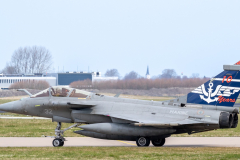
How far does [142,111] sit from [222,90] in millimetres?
3320

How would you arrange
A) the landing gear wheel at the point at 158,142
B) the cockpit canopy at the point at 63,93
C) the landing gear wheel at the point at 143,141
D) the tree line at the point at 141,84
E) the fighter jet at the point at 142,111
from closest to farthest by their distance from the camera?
1. the fighter jet at the point at 142,111
2. the landing gear wheel at the point at 143,141
3. the landing gear wheel at the point at 158,142
4. the cockpit canopy at the point at 63,93
5. the tree line at the point at 141,84

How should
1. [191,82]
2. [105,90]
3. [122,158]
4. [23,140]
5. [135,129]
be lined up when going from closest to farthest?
[122,158]
[135,129]
[23,140]
[105,90]
[191,82]

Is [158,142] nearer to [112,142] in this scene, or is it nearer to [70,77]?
[112,142]

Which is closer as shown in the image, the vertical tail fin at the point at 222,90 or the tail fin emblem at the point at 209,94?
the vertical tail fin at the point at 222,90

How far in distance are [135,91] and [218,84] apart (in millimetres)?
45796

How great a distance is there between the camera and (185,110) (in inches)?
597

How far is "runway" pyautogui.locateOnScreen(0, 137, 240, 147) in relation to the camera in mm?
16344

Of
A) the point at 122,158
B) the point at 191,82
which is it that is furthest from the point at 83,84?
the point at 122,158

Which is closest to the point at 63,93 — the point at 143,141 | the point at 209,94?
the point at 143,141

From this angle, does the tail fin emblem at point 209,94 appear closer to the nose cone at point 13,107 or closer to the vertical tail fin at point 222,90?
the vertical tail fin at point 222,90

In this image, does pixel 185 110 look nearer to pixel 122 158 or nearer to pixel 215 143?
pixel 215 143

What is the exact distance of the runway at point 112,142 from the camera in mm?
16344

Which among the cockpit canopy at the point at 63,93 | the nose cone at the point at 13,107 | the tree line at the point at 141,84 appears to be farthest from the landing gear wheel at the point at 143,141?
the tree line at the point at 141,84

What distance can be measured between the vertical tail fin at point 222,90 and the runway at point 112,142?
91.4 inches
